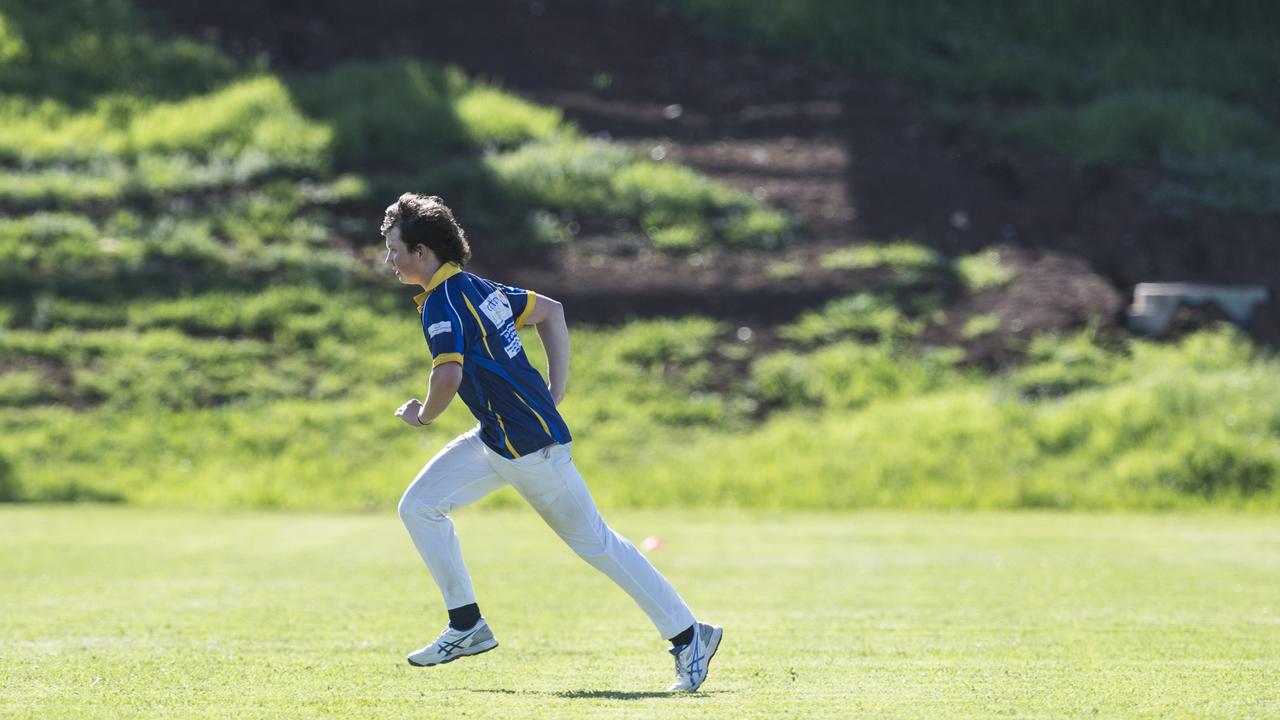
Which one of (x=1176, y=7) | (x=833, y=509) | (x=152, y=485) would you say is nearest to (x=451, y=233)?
(x=833, y=509)

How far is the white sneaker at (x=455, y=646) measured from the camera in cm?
659

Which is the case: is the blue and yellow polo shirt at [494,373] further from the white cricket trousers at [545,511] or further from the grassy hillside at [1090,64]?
the grassy hillside at [1090,64]

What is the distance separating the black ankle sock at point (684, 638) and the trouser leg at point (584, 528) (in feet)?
0.06

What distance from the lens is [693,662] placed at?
632 centimetres

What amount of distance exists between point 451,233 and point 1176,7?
91.8 ft

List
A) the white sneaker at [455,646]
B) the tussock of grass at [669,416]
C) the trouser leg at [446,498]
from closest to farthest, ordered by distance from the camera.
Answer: the trouser leg at [446,498]
the white sneaker at [455,646]
the tussock of grass at [669,416]

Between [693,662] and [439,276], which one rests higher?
[439,276]

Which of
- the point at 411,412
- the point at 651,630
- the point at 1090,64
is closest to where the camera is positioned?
the point at 411,412

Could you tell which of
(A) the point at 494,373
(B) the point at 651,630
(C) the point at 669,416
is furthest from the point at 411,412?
(C) the point at 669,416

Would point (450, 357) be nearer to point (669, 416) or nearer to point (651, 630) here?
point (651, 630)

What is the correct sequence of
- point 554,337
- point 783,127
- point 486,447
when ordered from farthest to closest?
point 783,127 < point 554,337 < point 486,447

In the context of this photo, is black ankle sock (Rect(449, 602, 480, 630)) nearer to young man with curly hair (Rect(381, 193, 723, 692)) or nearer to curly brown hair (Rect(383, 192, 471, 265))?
young man with curly hair (Rect(381, 193, 723, 692))

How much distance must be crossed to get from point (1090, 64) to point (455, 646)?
1000 inches

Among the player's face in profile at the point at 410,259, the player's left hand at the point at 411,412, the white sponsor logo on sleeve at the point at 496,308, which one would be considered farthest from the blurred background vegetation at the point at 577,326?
the player's left hand at the point at 411,412
